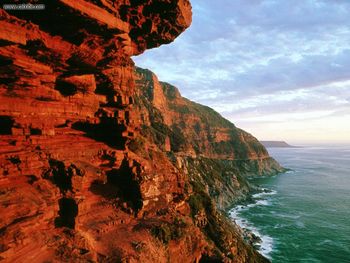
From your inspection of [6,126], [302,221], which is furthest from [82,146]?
[302,221]

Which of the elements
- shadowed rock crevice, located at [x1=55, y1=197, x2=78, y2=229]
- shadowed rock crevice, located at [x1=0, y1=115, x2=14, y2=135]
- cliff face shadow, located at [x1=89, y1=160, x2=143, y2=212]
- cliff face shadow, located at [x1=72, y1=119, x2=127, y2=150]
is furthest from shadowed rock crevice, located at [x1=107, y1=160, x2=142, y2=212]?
shadowed rock crevice, located at [x1=0, y1=115, x2=14, y2=135]

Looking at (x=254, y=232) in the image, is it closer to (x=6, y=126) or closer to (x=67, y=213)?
(x=67, y=213)

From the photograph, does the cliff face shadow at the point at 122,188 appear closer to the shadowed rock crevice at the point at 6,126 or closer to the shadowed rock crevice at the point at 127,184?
the shadowed rock crevice at the point at 127,184

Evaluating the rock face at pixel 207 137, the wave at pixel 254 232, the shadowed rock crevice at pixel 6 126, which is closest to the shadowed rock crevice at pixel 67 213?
the shadowed rock crevice at pixel 6 126

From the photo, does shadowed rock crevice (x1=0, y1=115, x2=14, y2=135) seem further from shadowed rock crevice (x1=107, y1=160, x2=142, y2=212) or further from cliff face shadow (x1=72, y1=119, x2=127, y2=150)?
shadowed rock crevice (x1=107, y1=160, x2=142, y2=212)

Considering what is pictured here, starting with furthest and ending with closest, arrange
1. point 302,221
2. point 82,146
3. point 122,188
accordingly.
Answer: point 302,221
point 122,188
point 82,146

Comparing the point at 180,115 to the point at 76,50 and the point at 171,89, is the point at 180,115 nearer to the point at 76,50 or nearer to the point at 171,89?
the point at 171,89

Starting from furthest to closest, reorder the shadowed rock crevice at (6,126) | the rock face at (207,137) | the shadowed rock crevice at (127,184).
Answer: the rock face at (207,137) → the shadowed rock crevice at (127,184) → the shadowed rock crevice at (6,126)

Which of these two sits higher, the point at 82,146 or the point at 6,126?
the point at 6,126

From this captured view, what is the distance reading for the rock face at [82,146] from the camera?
17172 millimetres

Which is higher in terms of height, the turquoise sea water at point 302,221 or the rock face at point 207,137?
the rock face at point 207,137

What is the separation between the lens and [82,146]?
24.0 metres

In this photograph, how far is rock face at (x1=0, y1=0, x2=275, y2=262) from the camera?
676 inches

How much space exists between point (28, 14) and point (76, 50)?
4.12m
